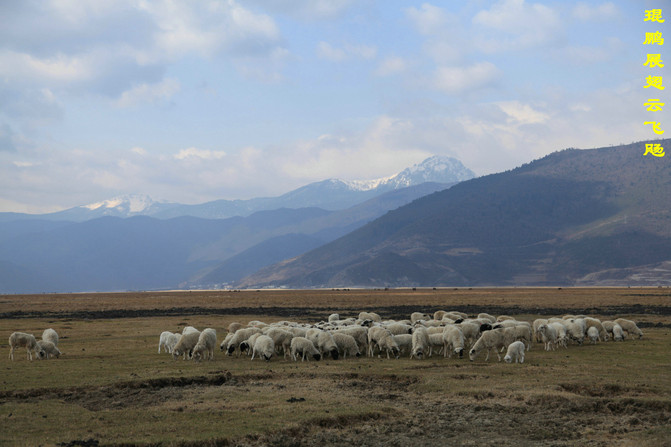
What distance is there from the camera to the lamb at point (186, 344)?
26923mm

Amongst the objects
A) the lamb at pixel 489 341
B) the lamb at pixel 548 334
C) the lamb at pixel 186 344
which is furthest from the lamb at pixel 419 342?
the lamb at pixel 186 344

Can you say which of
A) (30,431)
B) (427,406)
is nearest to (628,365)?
(427,406)

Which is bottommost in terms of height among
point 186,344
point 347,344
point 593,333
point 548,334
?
point 593,333

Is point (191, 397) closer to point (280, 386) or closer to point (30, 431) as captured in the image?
point (280, 386)

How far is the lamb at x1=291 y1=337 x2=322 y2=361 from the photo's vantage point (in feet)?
87.0

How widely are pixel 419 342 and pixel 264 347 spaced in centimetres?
690

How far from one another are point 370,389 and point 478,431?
18.1 ft

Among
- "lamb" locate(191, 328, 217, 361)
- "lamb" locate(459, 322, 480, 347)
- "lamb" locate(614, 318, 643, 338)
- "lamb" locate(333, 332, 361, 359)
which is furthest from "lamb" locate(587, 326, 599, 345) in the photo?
"lamb" locate(191, 328, 217, 361)

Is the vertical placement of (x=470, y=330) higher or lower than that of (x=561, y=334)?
higher

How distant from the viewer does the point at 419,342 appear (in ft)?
89.2

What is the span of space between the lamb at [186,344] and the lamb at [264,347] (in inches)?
111

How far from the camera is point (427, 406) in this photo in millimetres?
17672

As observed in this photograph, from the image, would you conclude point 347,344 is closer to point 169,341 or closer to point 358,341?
point 358,341

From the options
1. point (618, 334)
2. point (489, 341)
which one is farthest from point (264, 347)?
point (618, 334)
